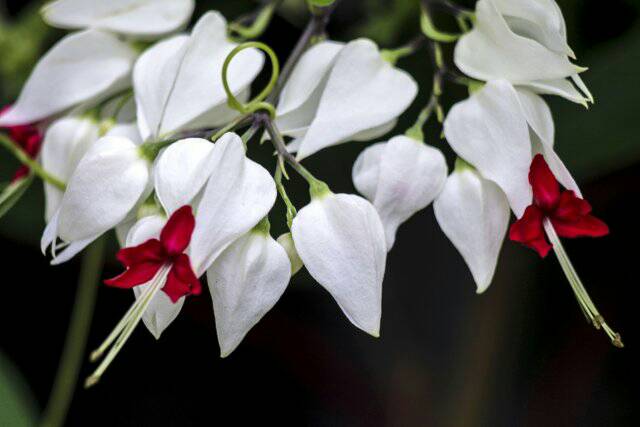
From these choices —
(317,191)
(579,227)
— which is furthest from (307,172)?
(579,227)

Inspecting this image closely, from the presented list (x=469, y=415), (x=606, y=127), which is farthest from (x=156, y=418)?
(x=606, y=127)

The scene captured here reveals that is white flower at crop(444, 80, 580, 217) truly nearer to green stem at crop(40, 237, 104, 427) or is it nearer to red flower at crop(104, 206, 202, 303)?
red flower at crop(104, 206, 202, 303)

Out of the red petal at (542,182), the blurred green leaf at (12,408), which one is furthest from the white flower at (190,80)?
the blurred green leaf at (12,408)

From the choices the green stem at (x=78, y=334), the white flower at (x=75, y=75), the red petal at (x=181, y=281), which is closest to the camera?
the red petal at (x=181, y=281)

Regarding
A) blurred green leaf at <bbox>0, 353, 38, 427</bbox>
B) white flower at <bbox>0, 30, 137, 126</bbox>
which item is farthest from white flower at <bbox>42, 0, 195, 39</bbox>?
blurred green leaf at <bbox>0, 353, 38, 427</bbox>

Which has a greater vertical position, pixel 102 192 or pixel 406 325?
pixel 102 192

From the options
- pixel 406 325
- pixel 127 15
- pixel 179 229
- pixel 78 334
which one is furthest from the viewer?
pixel 406 325

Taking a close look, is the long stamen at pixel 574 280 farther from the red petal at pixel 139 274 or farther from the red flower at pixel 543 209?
the red petal at pixel 139 274

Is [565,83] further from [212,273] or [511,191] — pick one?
[212,273]

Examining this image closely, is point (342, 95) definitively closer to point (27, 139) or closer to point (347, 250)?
point (347, 250)
